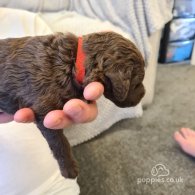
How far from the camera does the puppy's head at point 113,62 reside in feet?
1.63

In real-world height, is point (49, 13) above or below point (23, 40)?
below

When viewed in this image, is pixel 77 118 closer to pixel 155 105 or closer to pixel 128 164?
pixel 128 164

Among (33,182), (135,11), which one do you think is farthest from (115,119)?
(33,182)

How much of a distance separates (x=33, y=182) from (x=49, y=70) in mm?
324

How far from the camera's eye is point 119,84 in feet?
1.65

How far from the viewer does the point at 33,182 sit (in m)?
0.70
